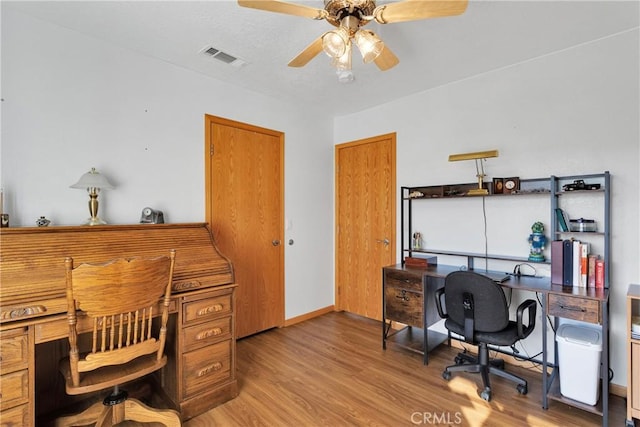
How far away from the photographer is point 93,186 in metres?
2.07

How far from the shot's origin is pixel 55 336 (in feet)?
5.07

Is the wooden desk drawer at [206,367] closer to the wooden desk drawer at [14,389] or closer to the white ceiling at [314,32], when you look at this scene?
the wooden desk drawer at [14,389]

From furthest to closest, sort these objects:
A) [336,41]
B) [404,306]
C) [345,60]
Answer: [404,306] < [345,60] < [336,41]

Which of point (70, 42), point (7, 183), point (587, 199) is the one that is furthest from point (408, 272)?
point (70, 42)

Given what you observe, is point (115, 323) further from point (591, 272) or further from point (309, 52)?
point (591, 272)

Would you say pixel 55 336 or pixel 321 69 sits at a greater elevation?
Result: pixel 321 69

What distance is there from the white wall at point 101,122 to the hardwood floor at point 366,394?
5.03ft

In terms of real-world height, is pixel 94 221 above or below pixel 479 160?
below

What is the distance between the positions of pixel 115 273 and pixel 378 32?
7.42 ft

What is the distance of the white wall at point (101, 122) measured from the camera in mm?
1960

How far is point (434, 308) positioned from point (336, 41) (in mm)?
2491

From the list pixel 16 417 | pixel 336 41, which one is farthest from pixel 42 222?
pixel 336 41

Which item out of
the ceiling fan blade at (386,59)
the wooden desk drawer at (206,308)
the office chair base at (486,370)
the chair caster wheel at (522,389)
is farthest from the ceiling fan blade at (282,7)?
the chair caster wheel at (522,389)

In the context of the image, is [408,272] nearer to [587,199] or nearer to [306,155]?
[587,199]
